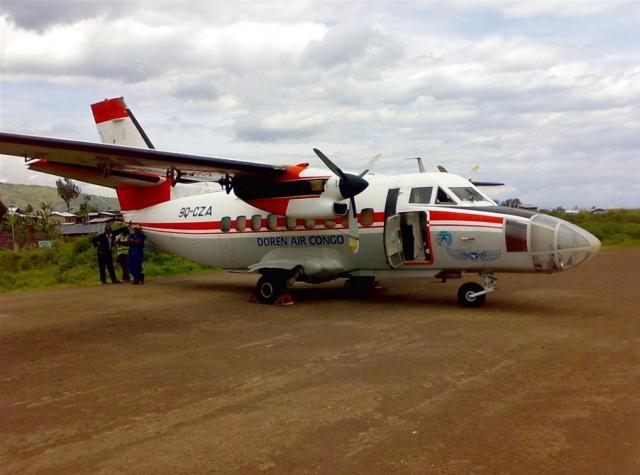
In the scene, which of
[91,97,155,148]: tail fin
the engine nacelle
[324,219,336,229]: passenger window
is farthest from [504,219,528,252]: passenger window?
[91,97,155,148]: tail fin

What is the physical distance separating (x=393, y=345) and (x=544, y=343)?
87.3 inches

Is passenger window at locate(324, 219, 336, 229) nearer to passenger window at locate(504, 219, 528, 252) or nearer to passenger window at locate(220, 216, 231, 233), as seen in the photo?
passenger window at locate(220, 216, 231, 233)

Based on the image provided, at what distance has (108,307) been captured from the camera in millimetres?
13180

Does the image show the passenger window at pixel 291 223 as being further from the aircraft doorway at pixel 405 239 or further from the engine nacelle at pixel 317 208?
the aircraft doorway at pixel 405 239

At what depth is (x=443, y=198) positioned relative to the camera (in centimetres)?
1191

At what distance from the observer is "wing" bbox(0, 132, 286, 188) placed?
10.1 meters

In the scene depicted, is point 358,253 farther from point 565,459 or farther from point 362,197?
point 565,459

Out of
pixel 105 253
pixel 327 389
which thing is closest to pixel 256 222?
pixel 105 253

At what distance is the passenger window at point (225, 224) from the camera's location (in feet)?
49.0

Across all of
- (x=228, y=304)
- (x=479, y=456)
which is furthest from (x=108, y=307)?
(x=479, y=456)

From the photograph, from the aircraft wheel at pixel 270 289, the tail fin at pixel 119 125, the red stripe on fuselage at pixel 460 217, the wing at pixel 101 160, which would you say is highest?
the tail fin at pixel 119 125

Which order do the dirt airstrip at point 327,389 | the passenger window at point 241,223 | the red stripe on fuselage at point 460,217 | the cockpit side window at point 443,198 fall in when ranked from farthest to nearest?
the passenger window at point 241,223
the cockpit side window at point 443,198
the red stripe on fuselage at point 460,217
the dirt airstrip at point 327,389

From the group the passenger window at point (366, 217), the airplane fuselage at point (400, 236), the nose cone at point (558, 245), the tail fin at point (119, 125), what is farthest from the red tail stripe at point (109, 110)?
the nose cone at point (558, 245)

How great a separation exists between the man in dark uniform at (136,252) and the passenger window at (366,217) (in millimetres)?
7924
